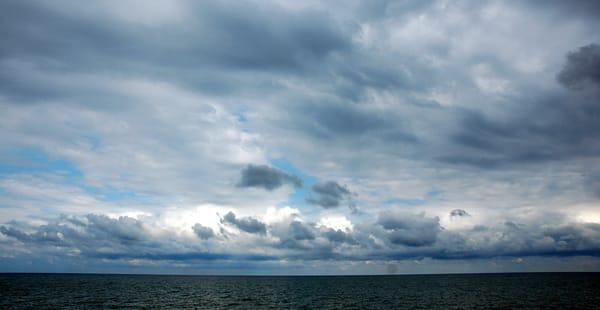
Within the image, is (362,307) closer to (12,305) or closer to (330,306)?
(330,306)

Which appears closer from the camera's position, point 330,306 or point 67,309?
point 67,309

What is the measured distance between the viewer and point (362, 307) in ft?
357

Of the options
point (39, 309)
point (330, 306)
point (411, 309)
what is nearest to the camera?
point (39, 309)

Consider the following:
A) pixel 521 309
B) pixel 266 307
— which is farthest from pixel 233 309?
pixel 521 309

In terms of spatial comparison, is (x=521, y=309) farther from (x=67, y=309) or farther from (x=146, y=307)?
(x=67, y=309)

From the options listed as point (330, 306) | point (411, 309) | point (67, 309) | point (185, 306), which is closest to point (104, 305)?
point (67, 309)

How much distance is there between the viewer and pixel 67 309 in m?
98.7

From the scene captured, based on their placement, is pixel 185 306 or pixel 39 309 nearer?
pixel 39 309

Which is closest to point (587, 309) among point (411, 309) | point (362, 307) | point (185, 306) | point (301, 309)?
point (411, 309)

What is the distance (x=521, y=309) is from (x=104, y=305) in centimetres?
10825

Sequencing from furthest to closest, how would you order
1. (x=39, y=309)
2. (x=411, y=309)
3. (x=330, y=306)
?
(x=330, y=306), (x=411, y=309), (x=39, y=309)

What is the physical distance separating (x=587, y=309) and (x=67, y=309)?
12822cm

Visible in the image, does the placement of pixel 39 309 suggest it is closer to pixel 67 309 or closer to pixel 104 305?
pixel 67 309

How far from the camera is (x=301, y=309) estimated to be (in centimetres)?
10338
